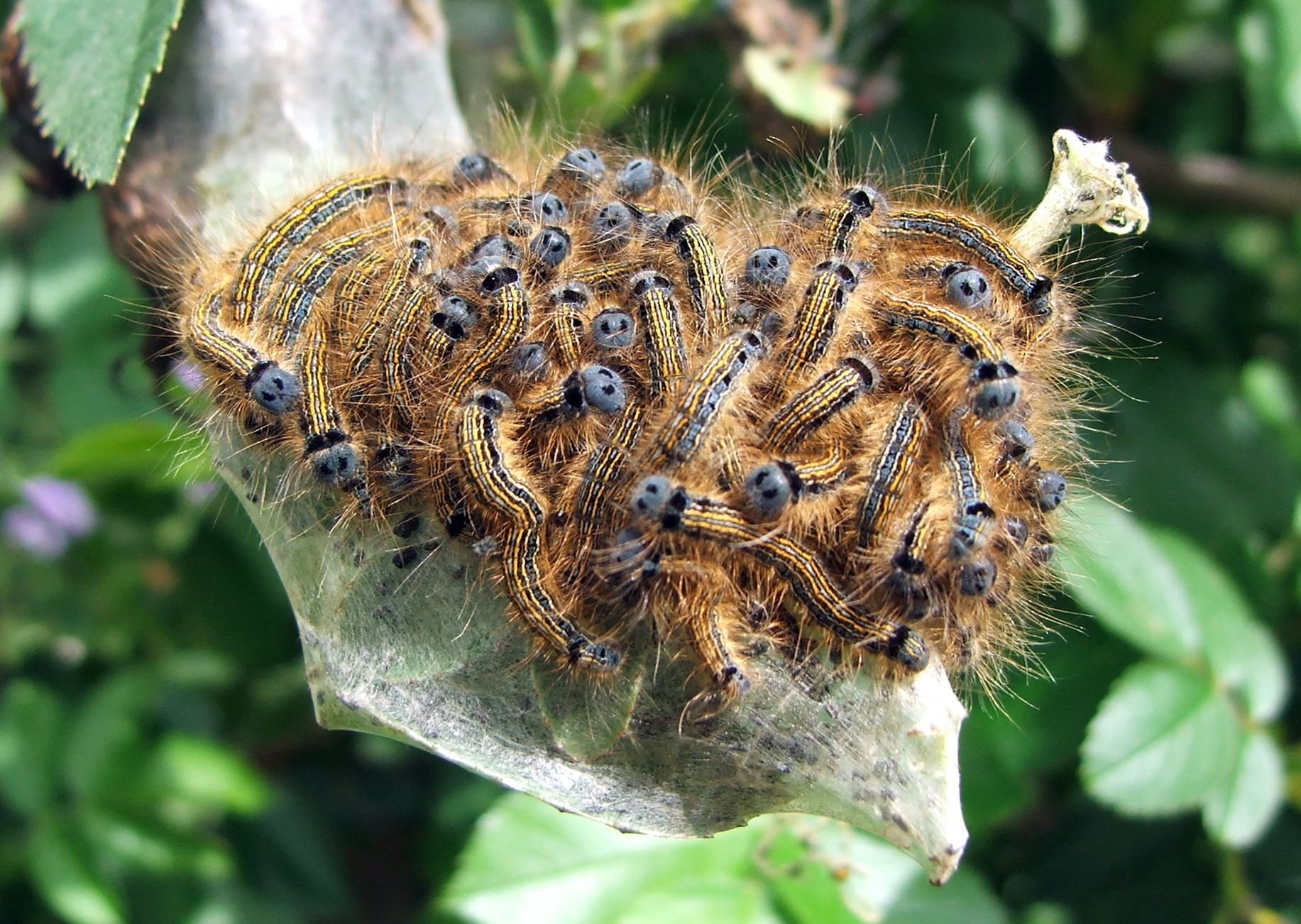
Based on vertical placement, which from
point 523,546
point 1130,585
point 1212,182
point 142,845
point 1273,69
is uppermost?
point 1273,69

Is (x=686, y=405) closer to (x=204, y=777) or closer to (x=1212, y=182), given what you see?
(x=204, y=777)

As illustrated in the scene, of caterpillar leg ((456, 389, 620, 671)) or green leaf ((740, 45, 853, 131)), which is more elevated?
green leaf ((740, 45, 853, 131))

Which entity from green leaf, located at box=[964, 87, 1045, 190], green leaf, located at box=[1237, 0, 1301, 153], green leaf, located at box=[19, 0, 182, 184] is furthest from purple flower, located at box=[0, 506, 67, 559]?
green leaf, located at box=[1237, 0, 1301, 153]

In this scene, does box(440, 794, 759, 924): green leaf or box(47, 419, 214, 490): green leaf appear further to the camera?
box(47, 419, 214, 490): green leaf

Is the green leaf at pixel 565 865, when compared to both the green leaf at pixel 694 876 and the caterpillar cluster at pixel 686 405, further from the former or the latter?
the caterpillar cluster at pixel 686 405

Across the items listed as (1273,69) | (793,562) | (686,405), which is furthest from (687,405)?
(1273,69)

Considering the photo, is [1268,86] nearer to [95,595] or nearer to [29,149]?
[29,149]

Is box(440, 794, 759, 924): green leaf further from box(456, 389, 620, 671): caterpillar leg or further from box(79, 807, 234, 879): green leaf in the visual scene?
box(79, 807, 234, 879): green leaf
